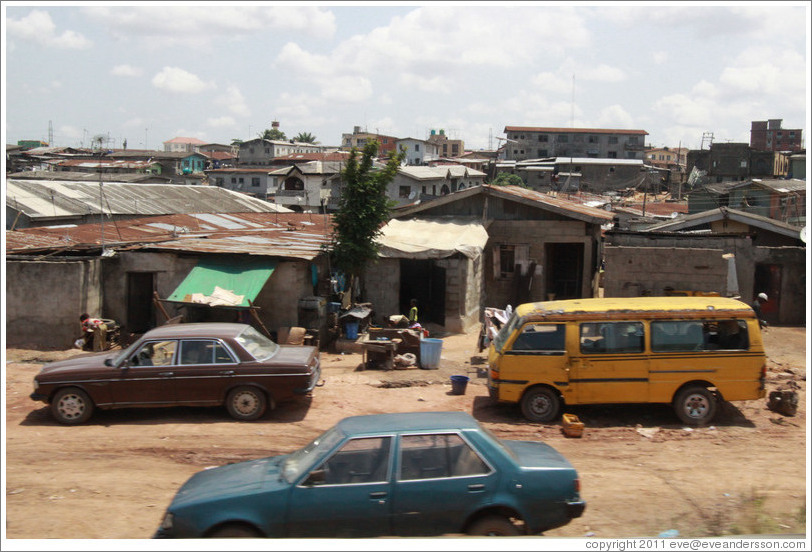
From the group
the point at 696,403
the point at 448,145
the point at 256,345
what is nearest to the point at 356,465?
the point at 256,345

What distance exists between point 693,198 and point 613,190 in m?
27.8

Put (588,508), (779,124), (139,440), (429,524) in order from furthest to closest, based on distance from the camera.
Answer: (779,124), (139,440), (588,508), (429,524)

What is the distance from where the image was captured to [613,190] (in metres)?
62.2

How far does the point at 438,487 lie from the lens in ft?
19.9

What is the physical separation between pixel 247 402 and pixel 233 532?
16.2 ft

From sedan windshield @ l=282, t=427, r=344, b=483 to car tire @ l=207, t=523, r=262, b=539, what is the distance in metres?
0.52

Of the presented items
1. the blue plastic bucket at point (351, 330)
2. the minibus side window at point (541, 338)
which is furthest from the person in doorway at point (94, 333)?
the minibus side window at point (541, 338)

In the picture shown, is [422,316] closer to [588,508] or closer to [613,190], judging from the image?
[588,508]

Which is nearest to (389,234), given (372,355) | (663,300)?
(372,355)

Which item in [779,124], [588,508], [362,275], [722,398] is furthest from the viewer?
[779,124]

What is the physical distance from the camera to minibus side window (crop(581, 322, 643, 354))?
34.6 feet

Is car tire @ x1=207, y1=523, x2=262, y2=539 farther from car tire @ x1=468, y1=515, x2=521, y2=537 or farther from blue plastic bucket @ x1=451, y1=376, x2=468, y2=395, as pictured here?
blue plastic bucket @ x1=451, y1=376, x2=468, y2=395

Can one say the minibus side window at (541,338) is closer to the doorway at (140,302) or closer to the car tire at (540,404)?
the car tire at (540,404)

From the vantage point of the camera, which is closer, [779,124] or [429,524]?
[429,524]
